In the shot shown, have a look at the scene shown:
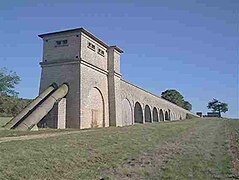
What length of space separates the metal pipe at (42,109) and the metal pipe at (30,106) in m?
0.58

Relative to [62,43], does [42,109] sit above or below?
below

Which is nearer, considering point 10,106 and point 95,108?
point 95,108

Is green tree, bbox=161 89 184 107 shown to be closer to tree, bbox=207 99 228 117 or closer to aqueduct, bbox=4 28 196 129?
tree, bbox=207 99 228 117

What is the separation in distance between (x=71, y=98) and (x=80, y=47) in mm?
3766

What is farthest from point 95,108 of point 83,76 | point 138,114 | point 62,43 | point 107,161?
point 107,161

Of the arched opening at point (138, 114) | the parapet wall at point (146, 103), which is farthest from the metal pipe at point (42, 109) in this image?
the arched opening at point (138, 114)

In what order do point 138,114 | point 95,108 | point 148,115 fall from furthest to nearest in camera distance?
point 148,115 < point 138,114 < point 95,108

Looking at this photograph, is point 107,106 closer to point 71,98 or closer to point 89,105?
point 89,105

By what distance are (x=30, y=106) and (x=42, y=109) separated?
45.5 inches

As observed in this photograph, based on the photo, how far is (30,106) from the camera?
1873cm

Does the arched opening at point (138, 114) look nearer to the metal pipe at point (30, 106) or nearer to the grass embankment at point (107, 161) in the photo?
the metal pipe at point (30, 106)

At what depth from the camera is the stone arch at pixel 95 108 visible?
22275 millimetres

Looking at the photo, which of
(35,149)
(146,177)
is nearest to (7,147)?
(35,149)

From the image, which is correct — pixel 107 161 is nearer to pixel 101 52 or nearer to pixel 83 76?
pixel 83 76
